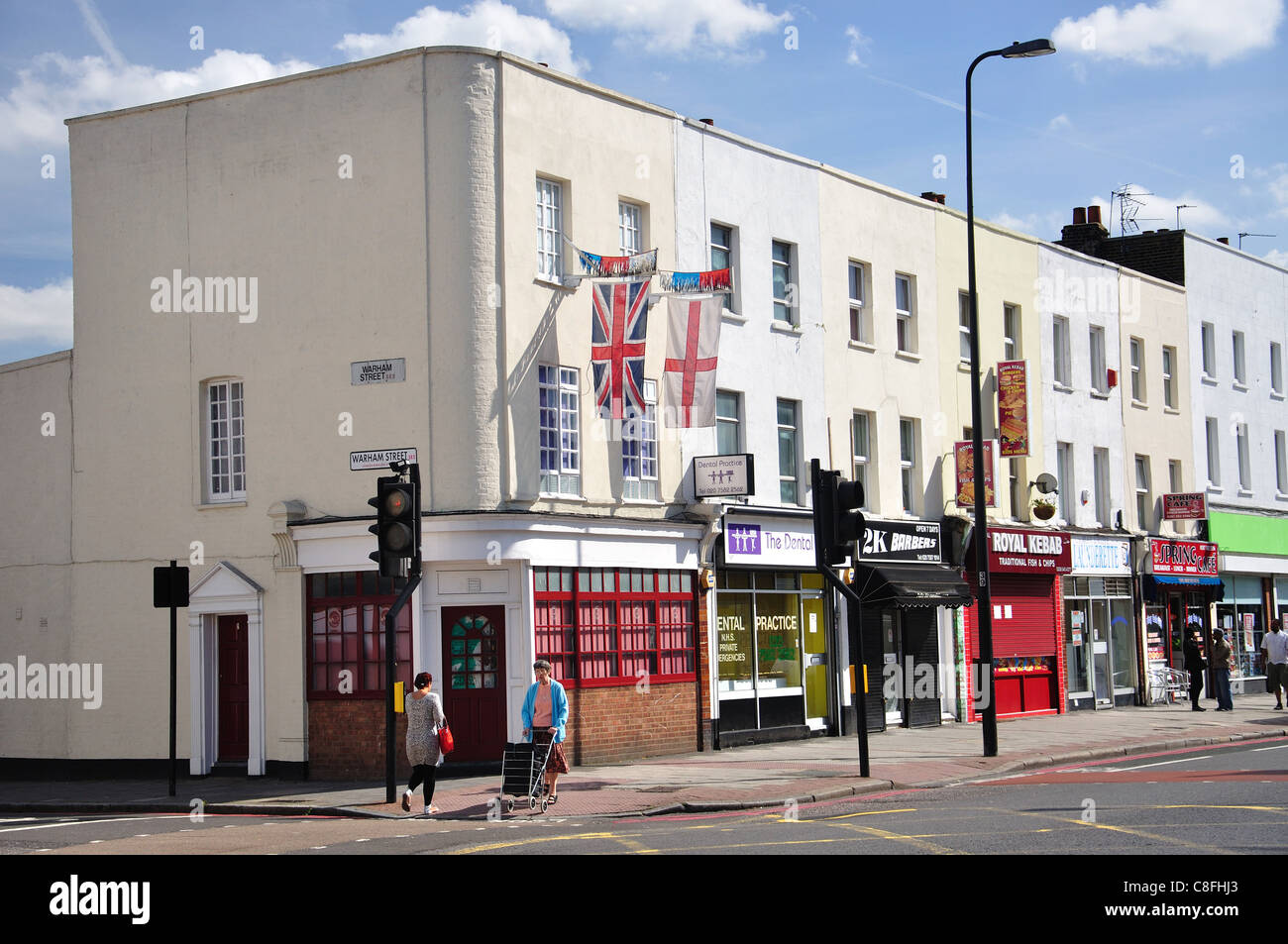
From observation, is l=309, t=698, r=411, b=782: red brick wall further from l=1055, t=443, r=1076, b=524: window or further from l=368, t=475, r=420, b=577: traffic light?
l=1055, t=443, r=1076, b=524: window

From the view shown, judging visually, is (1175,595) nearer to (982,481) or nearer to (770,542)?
(770,542)

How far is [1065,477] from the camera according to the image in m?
34.8

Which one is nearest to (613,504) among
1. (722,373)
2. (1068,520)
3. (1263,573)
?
(722,373)

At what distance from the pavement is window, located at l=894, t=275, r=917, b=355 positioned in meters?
7.79

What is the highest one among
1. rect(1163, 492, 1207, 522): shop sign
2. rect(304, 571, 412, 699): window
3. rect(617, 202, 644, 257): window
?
rect(617, 202, 644, 257): window

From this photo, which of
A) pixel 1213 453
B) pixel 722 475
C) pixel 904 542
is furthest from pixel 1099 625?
pixel 722 475

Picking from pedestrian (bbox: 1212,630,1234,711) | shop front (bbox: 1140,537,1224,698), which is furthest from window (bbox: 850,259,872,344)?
shop front (bbox: 1140,537,1224,698)

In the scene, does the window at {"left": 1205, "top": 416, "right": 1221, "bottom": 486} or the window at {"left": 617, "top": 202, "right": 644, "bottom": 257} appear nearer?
the window at {"left": 617, "top": 202, "right": 644, "bottom": 257}

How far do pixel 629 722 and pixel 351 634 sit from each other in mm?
4484

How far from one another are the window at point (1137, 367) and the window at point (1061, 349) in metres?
3.40

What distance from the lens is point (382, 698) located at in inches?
846

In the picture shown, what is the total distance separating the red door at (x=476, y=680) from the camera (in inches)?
848

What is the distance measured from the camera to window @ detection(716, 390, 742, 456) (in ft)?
84.1
